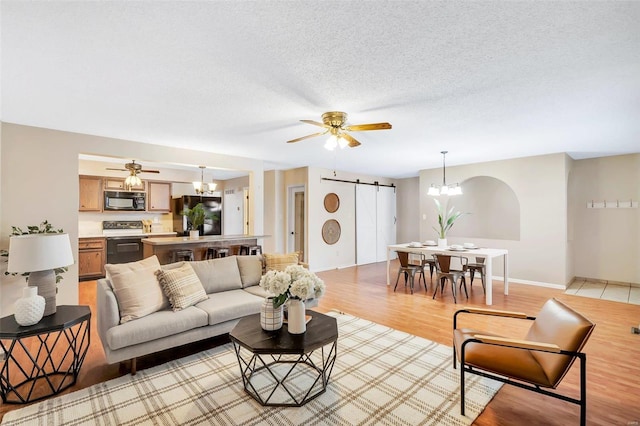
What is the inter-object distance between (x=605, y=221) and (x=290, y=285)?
22.0 ft

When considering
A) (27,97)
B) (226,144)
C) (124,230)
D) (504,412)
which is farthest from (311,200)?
(504,412)

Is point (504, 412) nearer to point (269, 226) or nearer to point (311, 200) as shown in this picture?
point (311, 200)

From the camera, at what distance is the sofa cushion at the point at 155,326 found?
2.44 meters

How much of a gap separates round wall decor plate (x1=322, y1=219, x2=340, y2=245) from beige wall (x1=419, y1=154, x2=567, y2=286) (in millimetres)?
3368

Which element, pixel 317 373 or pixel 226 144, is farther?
pixel 226 144

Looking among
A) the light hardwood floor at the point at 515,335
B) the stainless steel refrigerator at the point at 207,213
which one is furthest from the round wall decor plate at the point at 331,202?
the stainless steel refrigerator at the point at 207,213

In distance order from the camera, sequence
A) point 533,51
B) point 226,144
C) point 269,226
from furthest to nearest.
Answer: point 269,226 → point 226,144 → point 533,51

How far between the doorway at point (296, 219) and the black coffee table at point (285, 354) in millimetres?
5091

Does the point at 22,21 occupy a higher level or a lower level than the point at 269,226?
higher

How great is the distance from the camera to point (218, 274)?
359cm

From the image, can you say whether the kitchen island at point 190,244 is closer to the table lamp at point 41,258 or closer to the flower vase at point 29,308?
the table lamp at point 41,258

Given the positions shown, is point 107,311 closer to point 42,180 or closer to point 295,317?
point 295,317

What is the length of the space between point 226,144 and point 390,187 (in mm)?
5674

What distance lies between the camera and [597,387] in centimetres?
239
